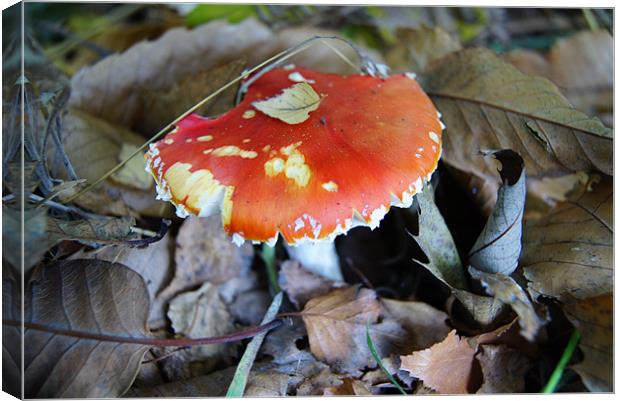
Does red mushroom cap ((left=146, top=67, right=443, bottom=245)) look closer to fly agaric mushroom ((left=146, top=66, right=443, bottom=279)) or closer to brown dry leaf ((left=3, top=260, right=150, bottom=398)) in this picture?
fly agaric mushroom ((left=146, top=66, right=443, bottom=279))

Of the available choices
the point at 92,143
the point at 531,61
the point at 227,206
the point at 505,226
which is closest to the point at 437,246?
the point at 505,226

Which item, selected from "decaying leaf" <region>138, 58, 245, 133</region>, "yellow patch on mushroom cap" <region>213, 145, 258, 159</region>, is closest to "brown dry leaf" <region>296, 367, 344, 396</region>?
"yellow patch on mushroom cap" <region>213, 145, 258, 159</region>

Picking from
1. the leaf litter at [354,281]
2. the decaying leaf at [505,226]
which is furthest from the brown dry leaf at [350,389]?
the decaying leaf at [505,226]

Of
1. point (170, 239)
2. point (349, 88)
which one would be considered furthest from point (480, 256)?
point (170, 239)

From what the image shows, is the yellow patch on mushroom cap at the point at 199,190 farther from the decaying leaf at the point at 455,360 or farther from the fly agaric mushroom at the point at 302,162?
the decaying leaf at the point at 455,360

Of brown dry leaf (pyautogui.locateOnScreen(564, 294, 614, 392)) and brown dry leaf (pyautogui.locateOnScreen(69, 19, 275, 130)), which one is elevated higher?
brown dry leaf (pyautogui.locateOnScreen(69, 19, 275, 130))

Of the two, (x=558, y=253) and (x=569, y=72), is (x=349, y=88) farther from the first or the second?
(x=569, y=72)

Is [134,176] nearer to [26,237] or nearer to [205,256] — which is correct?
[205,256]
